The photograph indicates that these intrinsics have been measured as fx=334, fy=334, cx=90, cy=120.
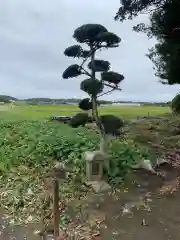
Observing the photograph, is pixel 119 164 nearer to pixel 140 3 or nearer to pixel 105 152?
pixel 105 152

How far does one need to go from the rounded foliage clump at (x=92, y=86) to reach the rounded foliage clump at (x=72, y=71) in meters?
0.26

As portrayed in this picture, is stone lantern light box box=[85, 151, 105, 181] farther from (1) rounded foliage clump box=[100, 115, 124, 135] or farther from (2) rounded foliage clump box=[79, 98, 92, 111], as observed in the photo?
(2) rounded foliage clump box=[79, 98, 92, 111]

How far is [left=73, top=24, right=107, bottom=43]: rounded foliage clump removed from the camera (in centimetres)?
664

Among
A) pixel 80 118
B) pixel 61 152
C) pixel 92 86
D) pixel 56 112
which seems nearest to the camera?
pixel 92 86

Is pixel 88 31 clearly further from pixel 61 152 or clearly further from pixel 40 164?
pixel 40 164

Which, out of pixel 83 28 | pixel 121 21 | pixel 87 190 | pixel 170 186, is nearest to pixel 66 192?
pixel 87 190

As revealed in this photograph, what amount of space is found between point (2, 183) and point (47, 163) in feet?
3.97

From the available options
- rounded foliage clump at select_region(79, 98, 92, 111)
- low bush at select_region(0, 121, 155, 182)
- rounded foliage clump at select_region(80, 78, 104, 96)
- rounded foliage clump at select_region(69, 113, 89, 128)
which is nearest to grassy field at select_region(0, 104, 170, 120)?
low bush at select_region(0, 121, 155, 182)

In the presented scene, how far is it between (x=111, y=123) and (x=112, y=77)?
3.09ft

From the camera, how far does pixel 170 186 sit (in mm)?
6797

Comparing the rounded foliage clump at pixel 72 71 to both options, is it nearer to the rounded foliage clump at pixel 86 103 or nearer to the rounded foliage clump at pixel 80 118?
the rounded foliage clump at pixel 86 103

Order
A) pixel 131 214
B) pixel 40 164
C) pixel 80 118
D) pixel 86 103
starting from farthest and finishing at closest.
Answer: pixel 40 164, pixel 86 103, pixel 80 118, pixel 131 214

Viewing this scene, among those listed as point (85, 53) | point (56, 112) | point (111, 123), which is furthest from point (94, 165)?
point (56, 112)

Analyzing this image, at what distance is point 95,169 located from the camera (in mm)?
6742
